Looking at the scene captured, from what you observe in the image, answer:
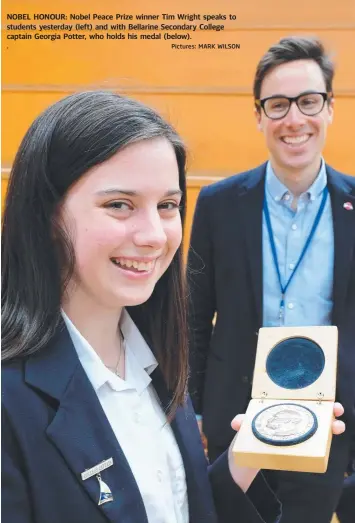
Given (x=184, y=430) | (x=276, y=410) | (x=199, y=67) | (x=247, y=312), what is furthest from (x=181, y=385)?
(x=199, y=67)

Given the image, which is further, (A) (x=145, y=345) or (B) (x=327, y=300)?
(B) (x=327, y=300)

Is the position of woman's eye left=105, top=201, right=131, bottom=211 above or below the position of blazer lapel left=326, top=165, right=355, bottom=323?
above

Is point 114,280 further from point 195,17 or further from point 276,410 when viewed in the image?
point 195,17

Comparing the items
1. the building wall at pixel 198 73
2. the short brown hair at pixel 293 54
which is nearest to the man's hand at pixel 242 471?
the building wall at pixel 198 73

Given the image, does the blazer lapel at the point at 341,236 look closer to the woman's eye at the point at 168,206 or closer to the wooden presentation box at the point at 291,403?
the wooden presentation box at the point at 291,403

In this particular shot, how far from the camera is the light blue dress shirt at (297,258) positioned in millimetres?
2098

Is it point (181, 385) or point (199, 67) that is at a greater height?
point (199, 67)

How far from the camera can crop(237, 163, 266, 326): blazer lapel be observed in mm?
2123

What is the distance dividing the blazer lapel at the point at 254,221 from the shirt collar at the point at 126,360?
97cm

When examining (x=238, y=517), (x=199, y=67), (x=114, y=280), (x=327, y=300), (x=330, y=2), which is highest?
(x=330, y=2)

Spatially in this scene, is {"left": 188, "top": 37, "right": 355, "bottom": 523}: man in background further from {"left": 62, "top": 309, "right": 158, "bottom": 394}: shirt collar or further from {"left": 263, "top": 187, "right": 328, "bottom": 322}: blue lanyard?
{"left": 62, "top": 309, "right": 158, "bottom": 394}: shirt collar

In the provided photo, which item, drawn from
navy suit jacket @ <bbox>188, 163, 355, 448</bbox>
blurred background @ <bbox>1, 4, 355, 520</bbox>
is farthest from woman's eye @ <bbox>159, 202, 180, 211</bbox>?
navy suit jacket @ <bbox>188, 163, 355, 448</bbox>

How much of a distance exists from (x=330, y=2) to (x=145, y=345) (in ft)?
4.53

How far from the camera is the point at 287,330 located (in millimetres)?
1308
